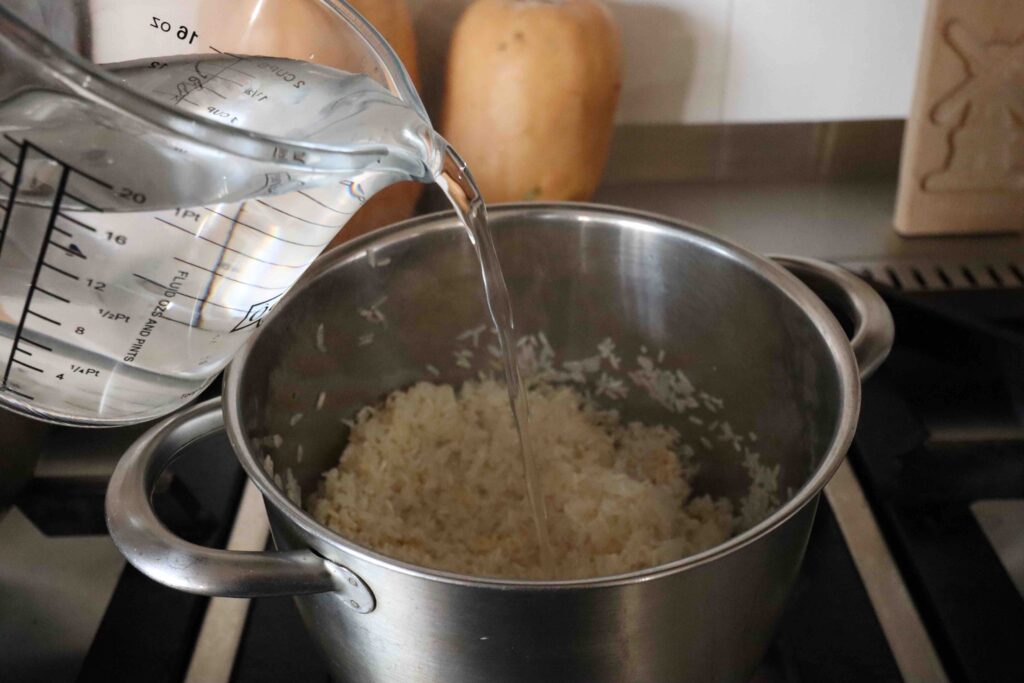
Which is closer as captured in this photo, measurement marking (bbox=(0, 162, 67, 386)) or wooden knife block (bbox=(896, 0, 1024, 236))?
measurement marking (bbox=(0, 162, 67, 386))

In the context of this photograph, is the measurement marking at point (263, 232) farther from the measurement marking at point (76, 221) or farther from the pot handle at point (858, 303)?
the pot handle at point (858, 303)

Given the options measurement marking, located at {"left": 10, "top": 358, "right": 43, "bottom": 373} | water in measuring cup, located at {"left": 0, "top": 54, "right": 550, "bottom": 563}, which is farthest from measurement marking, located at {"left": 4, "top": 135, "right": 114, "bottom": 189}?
measurement marking, located at {"left": 10, "top": 358, "right": 43, "bottom": 373}

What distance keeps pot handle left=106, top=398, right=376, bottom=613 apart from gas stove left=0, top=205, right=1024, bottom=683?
0.17 metres

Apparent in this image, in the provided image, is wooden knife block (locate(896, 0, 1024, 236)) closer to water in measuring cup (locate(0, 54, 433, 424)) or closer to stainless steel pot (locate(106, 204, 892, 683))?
stainless steel pot (locate(106, 204, 892, 683))

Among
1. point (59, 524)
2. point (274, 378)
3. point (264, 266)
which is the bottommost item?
point (59, 524)

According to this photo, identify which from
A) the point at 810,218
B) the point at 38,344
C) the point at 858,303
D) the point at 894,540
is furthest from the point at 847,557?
the point at 38,344

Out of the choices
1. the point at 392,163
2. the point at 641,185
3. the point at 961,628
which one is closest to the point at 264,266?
the point at 392,163

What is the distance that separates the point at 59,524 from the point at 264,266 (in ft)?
1.09

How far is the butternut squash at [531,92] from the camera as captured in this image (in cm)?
76

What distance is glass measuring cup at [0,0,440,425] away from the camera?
14.6 inches

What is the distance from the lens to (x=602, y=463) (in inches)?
29.1

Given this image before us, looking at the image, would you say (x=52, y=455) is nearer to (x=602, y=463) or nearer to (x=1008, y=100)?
(x=602, y=463)

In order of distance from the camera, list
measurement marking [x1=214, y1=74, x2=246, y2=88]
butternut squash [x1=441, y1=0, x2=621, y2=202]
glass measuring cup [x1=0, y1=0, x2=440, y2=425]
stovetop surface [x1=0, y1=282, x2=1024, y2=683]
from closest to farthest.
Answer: glass measuring cup [x1=0, y1=0, x2=440, y2=425]
measurement marking [x1=214, y1=74, x2=246, y2=88]
stovetop surface [x1=0, y1=282, x2=1024, y2=683]
butternut squash [x1=441, y1=0, x2=621, y2=202]

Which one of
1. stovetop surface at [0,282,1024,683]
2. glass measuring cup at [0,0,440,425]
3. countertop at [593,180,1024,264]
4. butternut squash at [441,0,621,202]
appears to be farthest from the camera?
countertop at [593,180,1024,264]
